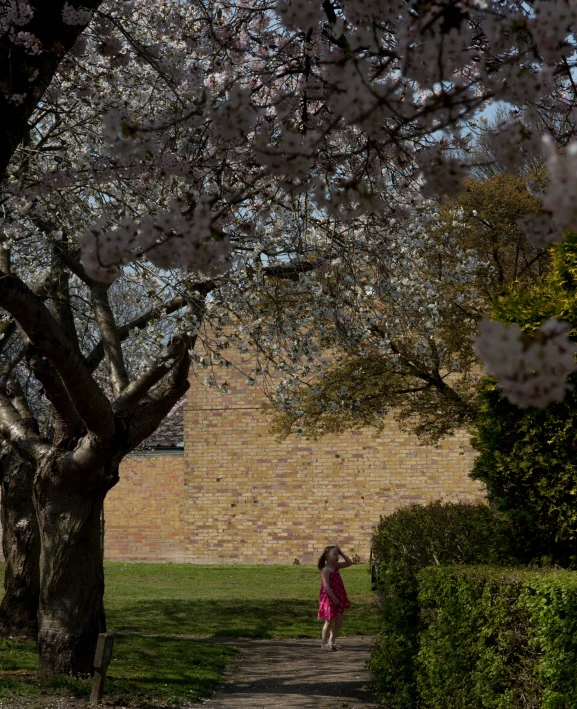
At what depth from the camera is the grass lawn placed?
845 cm

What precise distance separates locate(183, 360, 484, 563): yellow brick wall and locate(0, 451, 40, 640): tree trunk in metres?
10.7

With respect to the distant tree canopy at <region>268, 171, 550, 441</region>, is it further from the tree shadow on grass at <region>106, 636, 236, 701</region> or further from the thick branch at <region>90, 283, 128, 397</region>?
the thick branch at <region>90, 283, 128, 397</region>

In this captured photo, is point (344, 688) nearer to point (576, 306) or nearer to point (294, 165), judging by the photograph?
point (576, 306)

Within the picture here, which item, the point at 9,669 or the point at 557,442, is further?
the point at 9,669

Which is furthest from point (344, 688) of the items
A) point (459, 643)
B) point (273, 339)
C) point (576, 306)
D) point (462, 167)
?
point (462, 167)

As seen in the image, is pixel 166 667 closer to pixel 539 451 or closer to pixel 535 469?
pixel 535 469

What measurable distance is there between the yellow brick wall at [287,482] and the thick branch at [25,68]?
1677 centimetres

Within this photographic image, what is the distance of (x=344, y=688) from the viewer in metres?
8.77

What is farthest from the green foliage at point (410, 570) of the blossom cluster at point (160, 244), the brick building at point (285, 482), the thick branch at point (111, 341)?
the brick building at point (285, 482)

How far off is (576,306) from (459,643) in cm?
251

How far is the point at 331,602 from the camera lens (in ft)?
36.9

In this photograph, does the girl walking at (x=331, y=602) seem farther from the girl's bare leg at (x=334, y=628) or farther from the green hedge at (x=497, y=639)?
the green hedge at (x=497, y=639)

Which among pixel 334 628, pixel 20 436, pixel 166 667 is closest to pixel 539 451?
pixel 20 436

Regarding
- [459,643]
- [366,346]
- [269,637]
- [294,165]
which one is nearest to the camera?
[294,165]
